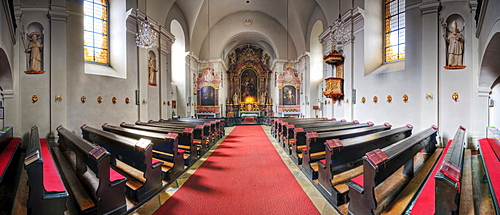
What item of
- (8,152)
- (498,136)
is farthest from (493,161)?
(8,152)

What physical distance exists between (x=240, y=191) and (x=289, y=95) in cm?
1318

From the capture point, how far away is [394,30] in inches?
285

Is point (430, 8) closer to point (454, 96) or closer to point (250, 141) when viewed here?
point (454, 96)

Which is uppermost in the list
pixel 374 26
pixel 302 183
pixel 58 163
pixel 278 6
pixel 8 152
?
pixel 278 6

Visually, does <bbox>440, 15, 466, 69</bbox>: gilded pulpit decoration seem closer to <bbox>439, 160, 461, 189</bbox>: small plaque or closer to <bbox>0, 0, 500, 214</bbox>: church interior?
<bbox>0, 0, 500, 214</bbox>: church interior

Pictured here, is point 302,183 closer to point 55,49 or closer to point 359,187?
point 359,187

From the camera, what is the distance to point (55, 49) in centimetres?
567

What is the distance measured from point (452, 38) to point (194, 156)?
23.3ft

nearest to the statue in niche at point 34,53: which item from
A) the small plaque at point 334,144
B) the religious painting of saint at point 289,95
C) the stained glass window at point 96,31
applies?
the stained glass window at point 96,31

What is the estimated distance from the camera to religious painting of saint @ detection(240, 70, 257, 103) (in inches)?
723

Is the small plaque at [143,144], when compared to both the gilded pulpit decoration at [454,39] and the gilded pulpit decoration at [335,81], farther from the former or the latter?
the gilded pulpit decoration at [335,81]

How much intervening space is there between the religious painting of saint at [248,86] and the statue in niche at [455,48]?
46.5ft

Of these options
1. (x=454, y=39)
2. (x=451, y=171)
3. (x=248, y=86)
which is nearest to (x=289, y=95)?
(x=248, y=86)

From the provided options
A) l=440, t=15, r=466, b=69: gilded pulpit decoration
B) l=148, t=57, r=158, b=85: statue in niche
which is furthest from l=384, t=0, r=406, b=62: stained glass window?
l=148, t=57, r=158, b=85: statue in niche
